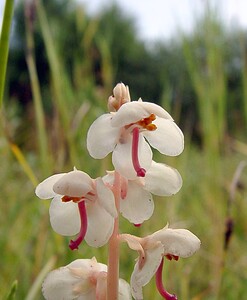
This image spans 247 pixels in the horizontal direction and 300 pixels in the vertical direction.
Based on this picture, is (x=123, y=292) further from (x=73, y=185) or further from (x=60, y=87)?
(x=60, y=87)

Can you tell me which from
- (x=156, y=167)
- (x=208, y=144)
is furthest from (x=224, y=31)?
(x=156, y=167)

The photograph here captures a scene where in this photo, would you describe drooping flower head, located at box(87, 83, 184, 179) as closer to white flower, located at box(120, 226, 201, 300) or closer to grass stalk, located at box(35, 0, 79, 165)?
white flower, located at box(120, 226, 201, 300)

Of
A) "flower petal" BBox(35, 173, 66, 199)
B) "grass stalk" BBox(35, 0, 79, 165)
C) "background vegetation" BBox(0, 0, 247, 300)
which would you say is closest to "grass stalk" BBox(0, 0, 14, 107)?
"flower petal" BBox(35, 173, 66, 199)

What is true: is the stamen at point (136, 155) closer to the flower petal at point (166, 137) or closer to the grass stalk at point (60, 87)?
the flower petal at point (166, 137)

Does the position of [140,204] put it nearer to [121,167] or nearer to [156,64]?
[121,167]

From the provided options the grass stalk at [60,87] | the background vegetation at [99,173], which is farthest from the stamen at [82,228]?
the grass stalk at [60,87]

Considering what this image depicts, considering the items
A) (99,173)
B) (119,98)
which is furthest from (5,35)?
(99,173)

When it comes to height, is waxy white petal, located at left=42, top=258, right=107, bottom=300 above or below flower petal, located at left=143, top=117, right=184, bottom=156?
below
